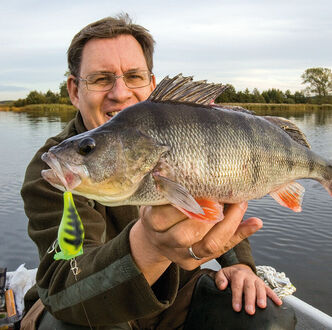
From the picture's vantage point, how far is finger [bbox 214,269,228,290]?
2747mm

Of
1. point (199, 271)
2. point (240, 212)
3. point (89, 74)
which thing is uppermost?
point (89, 74)

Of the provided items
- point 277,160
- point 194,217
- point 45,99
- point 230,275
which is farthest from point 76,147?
point 45,99

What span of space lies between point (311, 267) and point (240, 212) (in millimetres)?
4777

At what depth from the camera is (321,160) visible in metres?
2.34

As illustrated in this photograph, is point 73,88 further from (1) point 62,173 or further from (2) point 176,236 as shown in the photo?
(2) point 176,236

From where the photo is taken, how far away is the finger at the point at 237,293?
8.48 ft

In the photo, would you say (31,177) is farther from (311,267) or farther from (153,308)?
(311,267)

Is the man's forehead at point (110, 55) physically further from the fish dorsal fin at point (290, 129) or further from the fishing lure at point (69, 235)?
the fishing lure at point (69, 235)

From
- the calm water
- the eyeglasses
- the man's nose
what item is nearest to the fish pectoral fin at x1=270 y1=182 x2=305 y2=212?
the man's nose

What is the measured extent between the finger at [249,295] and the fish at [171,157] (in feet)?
3.38

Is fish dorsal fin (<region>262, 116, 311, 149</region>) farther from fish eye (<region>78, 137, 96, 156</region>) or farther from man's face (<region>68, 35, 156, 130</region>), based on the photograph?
man's face (<region>68, 35, 156, 130</region>)

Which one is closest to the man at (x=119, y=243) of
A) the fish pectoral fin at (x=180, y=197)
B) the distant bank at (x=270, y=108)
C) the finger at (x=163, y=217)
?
the finger at (x=163, y=217)

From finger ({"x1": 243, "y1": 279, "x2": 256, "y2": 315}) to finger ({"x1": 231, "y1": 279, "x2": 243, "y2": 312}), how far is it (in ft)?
0.12

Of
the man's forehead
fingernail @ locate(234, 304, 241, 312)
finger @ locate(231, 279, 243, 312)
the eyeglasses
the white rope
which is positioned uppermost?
the man's forehead
